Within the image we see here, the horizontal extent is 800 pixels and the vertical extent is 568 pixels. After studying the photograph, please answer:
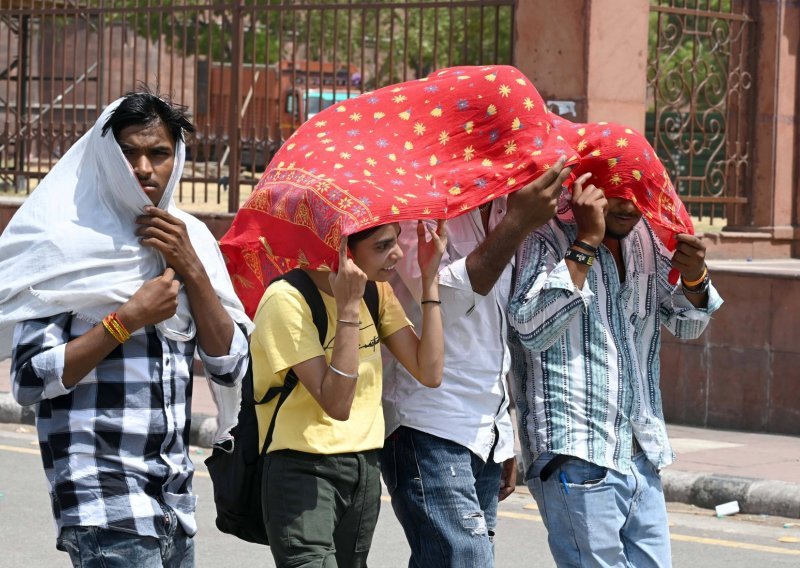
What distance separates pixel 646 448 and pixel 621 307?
0.39 m

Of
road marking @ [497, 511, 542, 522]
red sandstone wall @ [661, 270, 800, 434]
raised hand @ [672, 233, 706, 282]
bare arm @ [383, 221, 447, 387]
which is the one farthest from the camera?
red sandstone wall @ [661, 270, 800, 434]

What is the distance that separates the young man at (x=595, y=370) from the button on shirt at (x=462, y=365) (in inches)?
2.8

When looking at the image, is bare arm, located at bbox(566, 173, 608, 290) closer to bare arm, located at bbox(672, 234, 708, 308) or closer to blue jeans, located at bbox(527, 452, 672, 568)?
bare arm, located at bbox(672, 234, 708, 308)

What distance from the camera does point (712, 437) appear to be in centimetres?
967

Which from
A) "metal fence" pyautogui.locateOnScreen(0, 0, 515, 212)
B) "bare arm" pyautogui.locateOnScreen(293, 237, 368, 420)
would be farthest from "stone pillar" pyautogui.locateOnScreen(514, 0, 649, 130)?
"bare arm" pyautogui.locateOnScreen(293, 237, 368, 420)

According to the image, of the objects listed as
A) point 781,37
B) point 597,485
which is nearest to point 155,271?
point 597,485

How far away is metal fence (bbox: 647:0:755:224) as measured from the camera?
11227 mm

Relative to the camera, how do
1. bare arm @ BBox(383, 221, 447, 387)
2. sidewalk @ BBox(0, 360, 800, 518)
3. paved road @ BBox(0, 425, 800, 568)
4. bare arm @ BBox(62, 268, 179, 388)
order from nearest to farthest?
bare arm @ BBox(62, 268, 179, 388) → bare arm @ BBox(383, 221, 447, 387) → paved road @ BBox(0, 425, 800, 568) → sidewalk @ BBox(0, 360, 800, 518)

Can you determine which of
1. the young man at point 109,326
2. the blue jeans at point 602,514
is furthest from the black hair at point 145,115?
the blue jeans at point 602,514

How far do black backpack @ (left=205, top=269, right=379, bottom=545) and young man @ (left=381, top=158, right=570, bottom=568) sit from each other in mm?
344

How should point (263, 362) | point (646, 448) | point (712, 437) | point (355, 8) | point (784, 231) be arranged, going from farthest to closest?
point (784, 231)
point (355, 8)
point (712, 437)
point (646, 448)
point (263, 362)

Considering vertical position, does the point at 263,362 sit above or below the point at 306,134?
below

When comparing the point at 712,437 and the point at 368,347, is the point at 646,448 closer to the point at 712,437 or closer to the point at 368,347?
the point at 368,347

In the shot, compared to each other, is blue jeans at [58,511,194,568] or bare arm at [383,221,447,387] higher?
Answer: bare arm at [383,221,447,387]
